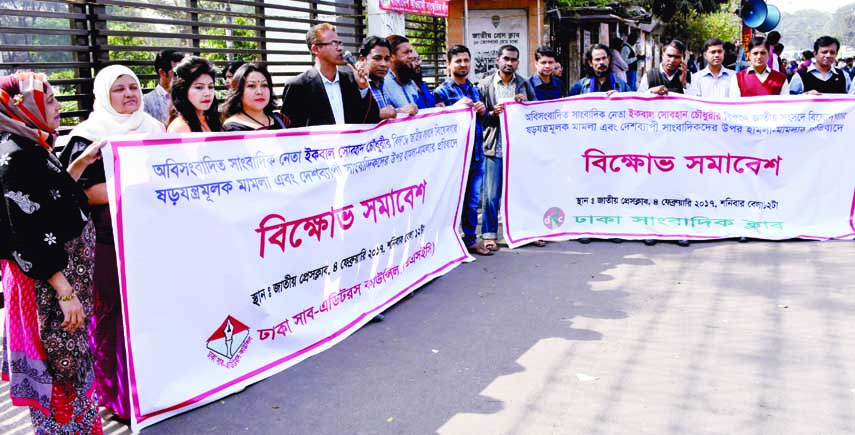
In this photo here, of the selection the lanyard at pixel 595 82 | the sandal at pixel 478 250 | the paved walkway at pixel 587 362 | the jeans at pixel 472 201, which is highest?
the lanyard at pixel 595 82

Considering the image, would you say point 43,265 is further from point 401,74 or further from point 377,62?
point 401,74

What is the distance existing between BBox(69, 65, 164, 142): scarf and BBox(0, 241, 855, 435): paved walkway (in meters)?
1.35

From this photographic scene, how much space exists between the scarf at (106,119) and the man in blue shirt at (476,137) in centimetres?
378

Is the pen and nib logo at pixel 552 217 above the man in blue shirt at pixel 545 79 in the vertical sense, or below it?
below

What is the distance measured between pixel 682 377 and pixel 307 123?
116 inches

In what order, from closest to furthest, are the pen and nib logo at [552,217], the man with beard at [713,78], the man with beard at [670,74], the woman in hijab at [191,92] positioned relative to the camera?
the woman in hijab at [191,92] < the pen and nib logo at [552,217] < the man with beard at [670,74] < the man with beard at [713,78]

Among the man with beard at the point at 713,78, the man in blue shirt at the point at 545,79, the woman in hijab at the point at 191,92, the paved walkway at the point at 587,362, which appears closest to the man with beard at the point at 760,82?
the man with beard at the point at 713,78

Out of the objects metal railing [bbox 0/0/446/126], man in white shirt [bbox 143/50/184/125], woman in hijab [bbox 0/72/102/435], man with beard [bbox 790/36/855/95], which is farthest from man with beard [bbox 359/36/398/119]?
man with beard [bbox 790/36/855/95]

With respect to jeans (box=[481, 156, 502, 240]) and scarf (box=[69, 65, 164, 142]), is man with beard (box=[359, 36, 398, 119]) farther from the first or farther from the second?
scarf (box=[69, 65, 164, 142])

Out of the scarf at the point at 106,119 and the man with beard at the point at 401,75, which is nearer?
the scarf at the point at 106,119

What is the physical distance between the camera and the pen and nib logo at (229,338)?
155 inches

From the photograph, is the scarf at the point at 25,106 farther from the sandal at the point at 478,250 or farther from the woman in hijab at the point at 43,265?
the sandal at the point at 478,250

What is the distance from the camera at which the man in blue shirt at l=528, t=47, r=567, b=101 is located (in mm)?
7617

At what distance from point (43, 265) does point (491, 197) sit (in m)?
4.87
